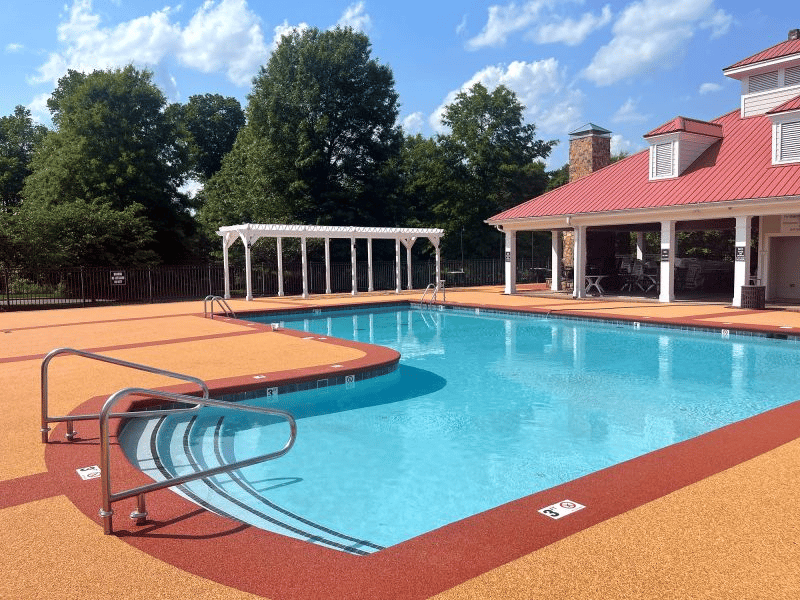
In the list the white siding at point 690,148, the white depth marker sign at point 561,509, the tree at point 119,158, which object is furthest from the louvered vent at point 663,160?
the tree at point 119,158

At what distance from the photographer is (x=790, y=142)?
692 inches

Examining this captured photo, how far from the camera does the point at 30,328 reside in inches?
618

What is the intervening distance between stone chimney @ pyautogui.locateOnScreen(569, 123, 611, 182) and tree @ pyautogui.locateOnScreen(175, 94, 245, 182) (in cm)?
3034

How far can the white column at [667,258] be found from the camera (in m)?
18.9

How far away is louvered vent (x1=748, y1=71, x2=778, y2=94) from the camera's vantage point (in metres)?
20.5

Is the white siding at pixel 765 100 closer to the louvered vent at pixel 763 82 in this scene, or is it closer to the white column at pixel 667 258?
the louvered vent at pixel 763 82

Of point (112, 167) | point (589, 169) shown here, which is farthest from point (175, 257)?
point (589, 169)

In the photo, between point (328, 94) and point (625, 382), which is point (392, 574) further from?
point (328, 94)

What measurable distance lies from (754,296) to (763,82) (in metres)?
8.53

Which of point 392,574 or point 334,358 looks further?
point 334,358

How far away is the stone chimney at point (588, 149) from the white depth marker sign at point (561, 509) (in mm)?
25139

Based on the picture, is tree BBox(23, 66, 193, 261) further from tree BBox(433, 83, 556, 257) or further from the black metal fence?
tree BBox(433, 83, 556, 257)

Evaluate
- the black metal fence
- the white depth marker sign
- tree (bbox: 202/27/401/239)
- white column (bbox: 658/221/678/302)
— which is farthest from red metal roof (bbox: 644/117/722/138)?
the white depth marker sign

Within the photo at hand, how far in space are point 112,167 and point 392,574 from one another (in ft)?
108
